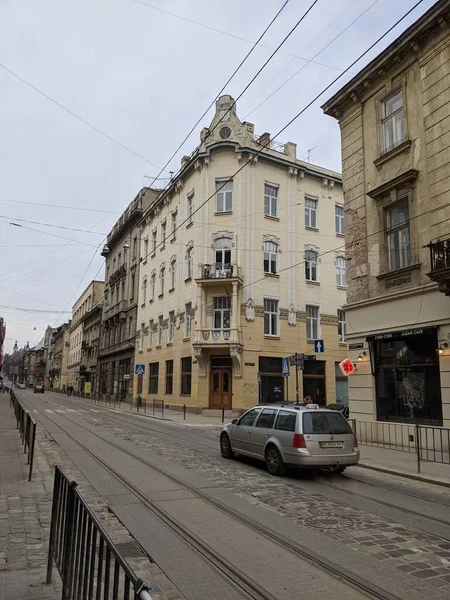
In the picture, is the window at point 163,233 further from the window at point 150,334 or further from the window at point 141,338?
the window at point 141,338

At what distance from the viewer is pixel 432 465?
469 inches

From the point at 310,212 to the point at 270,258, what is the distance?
5701mm

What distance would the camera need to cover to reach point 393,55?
16516 mm

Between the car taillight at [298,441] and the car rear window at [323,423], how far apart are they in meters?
0.17

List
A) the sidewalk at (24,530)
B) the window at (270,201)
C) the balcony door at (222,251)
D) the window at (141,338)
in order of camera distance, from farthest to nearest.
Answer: the window at (141,338) < the window at (270,201) < the balcony door at (222,251) < the sidewalk at (24,530)

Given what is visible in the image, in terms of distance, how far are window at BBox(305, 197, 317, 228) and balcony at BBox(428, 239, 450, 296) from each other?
22347 millimetres

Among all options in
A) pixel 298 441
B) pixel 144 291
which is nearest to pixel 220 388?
pixel 144 291

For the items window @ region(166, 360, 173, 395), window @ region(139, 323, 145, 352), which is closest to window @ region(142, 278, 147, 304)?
window @ region(139, 323, 145, 352)

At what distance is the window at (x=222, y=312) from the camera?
1210 inches

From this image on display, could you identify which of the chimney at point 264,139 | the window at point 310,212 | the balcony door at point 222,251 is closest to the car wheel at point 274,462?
the balcony door at point 222,251

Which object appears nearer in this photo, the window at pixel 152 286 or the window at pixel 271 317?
the window at pixel 271 317

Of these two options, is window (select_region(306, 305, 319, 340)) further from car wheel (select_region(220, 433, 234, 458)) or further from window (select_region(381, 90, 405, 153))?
car wheel (select_region(220, 433, 234, 458))

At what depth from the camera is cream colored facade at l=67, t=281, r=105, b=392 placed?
236 feet

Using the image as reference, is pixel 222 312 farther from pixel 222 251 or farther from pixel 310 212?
pixel 310 212
